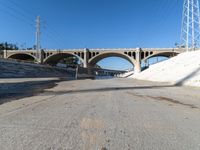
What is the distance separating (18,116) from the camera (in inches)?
196

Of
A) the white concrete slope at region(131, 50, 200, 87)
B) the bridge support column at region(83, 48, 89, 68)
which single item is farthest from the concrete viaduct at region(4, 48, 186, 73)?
the white concrete slope at region(131, 50, 200, 87)

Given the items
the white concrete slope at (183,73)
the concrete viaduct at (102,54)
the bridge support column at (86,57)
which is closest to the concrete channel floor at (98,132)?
the white concrete slope at (183,73)

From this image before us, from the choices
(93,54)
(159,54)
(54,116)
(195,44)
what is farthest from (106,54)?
(54,116)

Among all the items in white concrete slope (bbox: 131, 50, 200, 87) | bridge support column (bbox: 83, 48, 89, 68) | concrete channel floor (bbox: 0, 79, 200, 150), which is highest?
bridge support column (bbox: 83, 48, 89, 68)

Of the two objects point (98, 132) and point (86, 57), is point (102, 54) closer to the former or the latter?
point (86, 57)

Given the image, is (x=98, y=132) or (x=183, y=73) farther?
(x=183, y=73)

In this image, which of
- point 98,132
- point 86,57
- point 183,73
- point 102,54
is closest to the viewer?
point 98,132

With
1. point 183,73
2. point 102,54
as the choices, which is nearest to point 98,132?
point 183,73

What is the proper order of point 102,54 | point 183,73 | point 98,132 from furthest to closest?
point 102,54 → point 183,73 → point 98,132

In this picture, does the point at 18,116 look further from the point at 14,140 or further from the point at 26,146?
the point at 26,146

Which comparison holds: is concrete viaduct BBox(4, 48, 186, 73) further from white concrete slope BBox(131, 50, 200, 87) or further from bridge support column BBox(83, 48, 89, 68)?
white concrete slope BBox(131, 50, 200, 87)

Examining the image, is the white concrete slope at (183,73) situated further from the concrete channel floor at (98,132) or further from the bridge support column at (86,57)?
the bridge support column at (86,57)

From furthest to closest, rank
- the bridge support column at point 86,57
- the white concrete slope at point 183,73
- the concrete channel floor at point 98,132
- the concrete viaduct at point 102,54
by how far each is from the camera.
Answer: the bridge support column at point 86,57
the concrete viaduct at point 102,54
the white concrete slope at point 183,73
the concrete channel floor at point 98,132

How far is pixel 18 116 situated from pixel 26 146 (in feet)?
7.06
